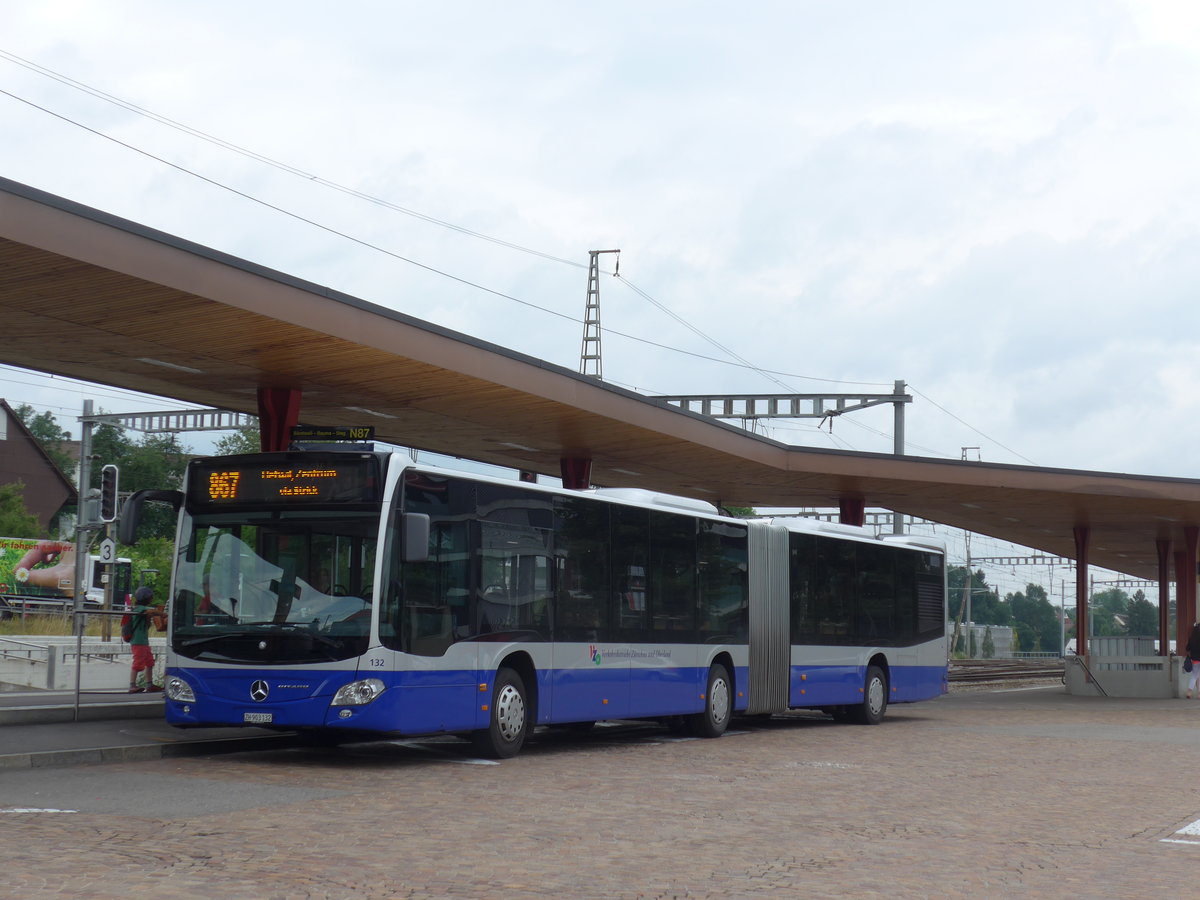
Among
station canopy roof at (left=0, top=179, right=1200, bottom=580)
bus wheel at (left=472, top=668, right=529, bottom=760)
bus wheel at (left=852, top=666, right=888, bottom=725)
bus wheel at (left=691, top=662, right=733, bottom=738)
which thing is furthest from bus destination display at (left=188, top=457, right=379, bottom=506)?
bus wheel at (left=852, top=666, right=888, bottom=725)

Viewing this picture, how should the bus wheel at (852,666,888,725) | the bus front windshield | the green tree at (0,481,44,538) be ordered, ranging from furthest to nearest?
the green tree at (0,481,44,538), the bus wheel at (852,666,888,725), the bus front windshield

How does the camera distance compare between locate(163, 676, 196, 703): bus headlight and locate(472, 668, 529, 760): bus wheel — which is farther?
locate(472, 668, 529, 760): bus wheel

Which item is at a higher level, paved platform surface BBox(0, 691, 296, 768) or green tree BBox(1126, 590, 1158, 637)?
green tree BBox(1126, 590, 1158, 637)

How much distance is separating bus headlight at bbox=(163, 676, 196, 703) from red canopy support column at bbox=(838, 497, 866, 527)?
22.0 m

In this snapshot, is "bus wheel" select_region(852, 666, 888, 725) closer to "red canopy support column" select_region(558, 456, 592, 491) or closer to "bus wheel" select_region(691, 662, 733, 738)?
"bus wheel" select_region(691, 662, 733, 738)

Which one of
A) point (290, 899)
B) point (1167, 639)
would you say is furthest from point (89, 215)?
point (1167, 639)

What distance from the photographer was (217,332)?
54.5 ft

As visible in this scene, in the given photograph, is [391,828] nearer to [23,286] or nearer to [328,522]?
[328,522]

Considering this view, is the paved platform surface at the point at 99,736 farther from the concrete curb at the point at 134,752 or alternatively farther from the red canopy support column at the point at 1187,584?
the red canopy support column at the point at 1187,584

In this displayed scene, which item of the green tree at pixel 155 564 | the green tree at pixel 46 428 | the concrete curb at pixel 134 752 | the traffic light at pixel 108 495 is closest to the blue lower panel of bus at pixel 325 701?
the concrete curb at pixel 134 752

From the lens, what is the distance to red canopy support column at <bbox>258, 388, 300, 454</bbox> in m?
20.2

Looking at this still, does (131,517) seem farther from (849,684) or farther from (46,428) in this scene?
(46,428)

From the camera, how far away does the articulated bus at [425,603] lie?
13797 millimetres

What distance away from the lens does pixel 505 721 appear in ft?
50.3
